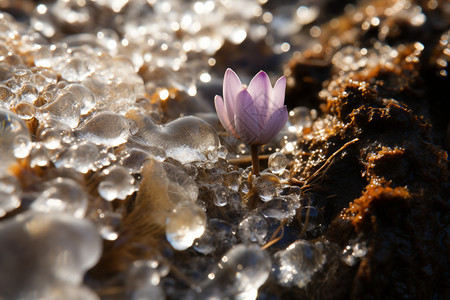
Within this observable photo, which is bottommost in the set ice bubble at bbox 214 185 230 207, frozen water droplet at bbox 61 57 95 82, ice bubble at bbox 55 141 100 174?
ice bubble at bbox 214 185 230 207

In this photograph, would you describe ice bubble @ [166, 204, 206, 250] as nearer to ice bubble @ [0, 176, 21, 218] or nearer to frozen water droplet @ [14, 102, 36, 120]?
ice bubble @ [0, 176, 21, 218]

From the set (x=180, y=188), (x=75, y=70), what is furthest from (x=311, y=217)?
(x=75, y=70)

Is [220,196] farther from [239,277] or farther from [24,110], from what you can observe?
[24,110]

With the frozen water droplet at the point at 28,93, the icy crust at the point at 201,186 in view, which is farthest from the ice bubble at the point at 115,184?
the frozen water droplet at the point at 28,93

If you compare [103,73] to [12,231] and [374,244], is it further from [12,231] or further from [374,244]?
[374,244]

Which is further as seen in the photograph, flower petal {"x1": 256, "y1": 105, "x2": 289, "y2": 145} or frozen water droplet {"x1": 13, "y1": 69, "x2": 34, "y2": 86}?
frozen water droplet {"x1": 13, "y1": 69, "x2": 34, "y2": 86}

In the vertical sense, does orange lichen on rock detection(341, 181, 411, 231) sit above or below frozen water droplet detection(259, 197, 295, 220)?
above

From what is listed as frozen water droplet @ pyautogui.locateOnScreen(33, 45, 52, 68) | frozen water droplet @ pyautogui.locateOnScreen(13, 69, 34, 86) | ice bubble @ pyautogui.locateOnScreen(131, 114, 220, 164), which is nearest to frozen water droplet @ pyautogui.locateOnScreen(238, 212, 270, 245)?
ice bubble @ pyautogui.locateOnScreen(131, 114, 220, 164)
